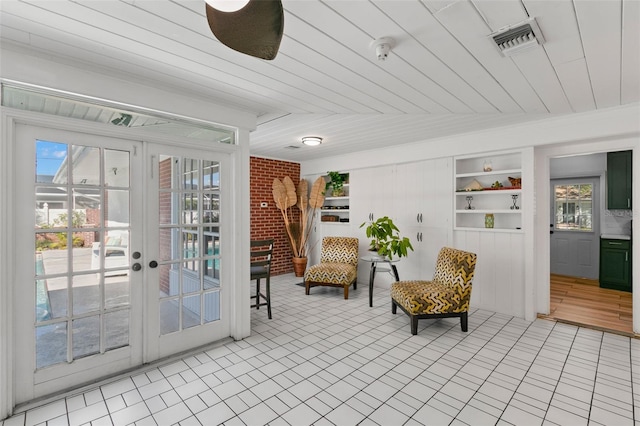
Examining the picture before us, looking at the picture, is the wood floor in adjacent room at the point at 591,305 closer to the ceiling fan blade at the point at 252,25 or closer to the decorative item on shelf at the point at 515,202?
the decorative item on shelf at the point at 515,202

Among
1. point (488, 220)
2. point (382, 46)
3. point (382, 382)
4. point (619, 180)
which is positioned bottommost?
point (382, 382)

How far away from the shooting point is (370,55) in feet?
6.75

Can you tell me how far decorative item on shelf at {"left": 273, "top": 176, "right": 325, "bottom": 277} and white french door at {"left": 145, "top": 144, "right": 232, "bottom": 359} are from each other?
9.76 ft

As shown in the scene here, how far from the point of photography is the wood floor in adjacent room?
→ 145 inches

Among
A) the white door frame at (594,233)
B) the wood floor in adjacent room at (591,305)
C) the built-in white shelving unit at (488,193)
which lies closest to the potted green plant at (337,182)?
the built-in white shelving unit at (488,193)

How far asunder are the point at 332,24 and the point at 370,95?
118 centimetres

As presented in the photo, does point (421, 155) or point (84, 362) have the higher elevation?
point (421, 155)

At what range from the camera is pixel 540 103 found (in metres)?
3.04

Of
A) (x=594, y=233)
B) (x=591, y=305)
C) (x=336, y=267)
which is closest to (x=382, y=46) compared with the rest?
(x=336, y=267)

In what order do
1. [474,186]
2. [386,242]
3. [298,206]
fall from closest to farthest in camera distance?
[474,186] → [386,242] → [298,206]

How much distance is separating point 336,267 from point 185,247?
263cm

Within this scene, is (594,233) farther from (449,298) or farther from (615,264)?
(449,298)

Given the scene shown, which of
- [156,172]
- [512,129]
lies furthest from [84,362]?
[512,129]

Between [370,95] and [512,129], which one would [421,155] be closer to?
[512,129]
